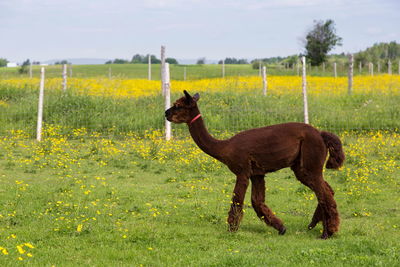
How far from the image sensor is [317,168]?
727cm

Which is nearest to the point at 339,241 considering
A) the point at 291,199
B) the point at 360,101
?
the point at 291,199

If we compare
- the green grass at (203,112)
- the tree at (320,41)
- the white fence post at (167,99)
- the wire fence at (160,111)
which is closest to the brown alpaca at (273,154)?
the white fence post at (167,99)

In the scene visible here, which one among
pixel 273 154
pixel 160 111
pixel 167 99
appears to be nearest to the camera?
pixel 273 154

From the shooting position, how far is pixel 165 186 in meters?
10.7

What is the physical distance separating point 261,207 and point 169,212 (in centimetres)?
166

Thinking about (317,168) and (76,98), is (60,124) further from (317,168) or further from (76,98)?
(317,168)

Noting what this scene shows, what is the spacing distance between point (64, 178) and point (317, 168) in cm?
584

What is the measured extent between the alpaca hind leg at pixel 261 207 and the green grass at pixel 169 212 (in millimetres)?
153

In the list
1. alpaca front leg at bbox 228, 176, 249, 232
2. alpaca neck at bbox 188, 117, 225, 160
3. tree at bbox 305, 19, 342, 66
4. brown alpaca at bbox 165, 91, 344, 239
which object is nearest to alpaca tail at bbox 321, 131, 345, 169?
brown alpaca at bbox 165, 91, 344, 239

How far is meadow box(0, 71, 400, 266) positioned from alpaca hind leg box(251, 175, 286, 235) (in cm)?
19

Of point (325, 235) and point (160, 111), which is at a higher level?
point (160, 111)

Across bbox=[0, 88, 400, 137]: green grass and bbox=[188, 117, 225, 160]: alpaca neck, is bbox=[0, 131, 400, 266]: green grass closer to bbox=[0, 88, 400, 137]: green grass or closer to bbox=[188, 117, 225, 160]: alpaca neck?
bbox=[188, 117, 225, 160]: alpaca neck

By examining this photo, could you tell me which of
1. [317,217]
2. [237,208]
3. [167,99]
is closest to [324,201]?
[317,217]

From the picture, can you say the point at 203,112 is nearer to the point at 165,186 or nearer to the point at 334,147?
the point at 165,186
